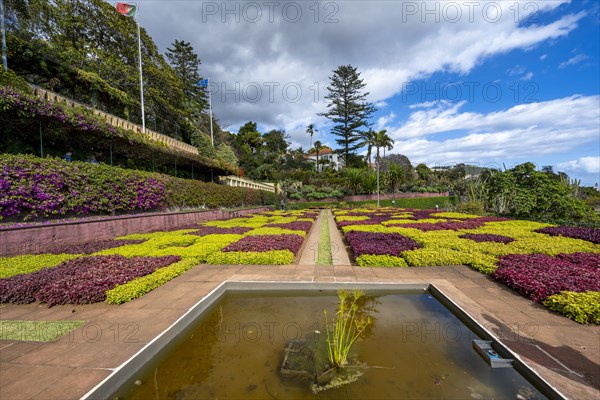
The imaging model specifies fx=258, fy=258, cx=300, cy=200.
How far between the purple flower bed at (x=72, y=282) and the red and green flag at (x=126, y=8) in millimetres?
17601

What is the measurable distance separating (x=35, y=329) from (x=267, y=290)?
3132 millimetres

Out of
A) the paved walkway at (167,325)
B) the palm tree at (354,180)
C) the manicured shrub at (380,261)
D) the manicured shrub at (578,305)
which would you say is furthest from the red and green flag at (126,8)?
the palm tree at (354,180)

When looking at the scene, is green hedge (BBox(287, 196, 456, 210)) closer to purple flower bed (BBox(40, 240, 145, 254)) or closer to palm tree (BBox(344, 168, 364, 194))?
palm tree (BBox(344, 168, 364, 194))

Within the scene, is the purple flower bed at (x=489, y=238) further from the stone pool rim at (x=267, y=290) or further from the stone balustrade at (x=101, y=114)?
the stone balustrade at (x=101, y=114)

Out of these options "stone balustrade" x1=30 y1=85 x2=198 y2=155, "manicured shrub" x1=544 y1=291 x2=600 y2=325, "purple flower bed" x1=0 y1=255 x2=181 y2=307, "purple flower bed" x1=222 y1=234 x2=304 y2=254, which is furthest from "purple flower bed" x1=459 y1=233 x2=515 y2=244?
"stone balustrade" x1=30 y1=85 x2=198 y2=155

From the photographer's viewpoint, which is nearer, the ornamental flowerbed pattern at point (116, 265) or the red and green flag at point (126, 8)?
the ornamental flowerbed pattern at point (116, 265)

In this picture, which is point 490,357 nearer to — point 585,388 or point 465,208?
point 585,388

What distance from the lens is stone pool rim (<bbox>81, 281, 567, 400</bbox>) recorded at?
7.43ft

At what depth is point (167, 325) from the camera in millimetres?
3293

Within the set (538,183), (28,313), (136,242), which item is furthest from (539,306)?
(538,183)

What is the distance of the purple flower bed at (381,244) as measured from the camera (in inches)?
259

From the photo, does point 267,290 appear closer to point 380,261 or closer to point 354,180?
point 380,261

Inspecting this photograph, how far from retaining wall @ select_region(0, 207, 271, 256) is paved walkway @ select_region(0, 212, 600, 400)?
4.20 meters

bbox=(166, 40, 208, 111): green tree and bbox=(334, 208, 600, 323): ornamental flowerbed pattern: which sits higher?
bbox=(166, 40, 208, 111): green tree
